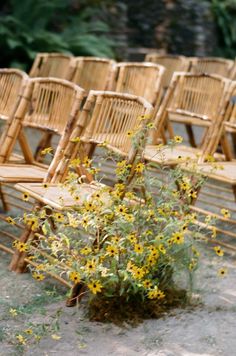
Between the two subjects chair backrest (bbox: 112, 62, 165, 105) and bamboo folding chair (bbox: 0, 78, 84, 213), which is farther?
chair backrest (bbox: 112, 62, 165, 105)

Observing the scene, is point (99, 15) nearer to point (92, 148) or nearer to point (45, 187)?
point (92, 148)

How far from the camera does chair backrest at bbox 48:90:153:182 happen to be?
437cm

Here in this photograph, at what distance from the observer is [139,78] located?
6102 mm

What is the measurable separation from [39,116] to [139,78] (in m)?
1.30

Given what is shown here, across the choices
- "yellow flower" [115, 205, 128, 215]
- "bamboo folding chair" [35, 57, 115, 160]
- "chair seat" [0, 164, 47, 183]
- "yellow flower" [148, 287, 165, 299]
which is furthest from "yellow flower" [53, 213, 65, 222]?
"bamboo folding chair" [35, 57, 115, 160]

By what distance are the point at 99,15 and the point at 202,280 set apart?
26.5 ft

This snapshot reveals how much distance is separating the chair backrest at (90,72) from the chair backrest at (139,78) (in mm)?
177

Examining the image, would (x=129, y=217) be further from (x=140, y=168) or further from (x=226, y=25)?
(x=226, y=25)

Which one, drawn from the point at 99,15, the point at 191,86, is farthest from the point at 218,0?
the point at 191,86

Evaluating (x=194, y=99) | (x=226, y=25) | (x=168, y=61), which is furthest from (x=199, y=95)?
(x=226, y=25)

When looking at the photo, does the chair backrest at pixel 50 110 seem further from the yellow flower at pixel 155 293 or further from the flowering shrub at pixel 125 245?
the yellow flower at pixel 155 293

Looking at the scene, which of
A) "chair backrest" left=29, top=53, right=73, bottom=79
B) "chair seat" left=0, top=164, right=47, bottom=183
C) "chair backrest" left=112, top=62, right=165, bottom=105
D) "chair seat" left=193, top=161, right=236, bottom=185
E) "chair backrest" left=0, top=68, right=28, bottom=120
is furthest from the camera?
"chair backrest" left=29, top=53, right=73, bottom=79

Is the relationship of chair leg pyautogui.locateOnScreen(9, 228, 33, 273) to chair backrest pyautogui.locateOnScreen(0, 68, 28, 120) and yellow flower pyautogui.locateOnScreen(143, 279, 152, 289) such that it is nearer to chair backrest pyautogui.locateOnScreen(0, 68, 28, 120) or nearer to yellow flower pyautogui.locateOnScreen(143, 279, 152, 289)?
yellow flower pyautogui.locateOnScreen(143, 279, 152, 289)

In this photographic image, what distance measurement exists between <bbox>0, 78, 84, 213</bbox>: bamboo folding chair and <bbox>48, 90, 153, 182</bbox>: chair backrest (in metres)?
0.11
